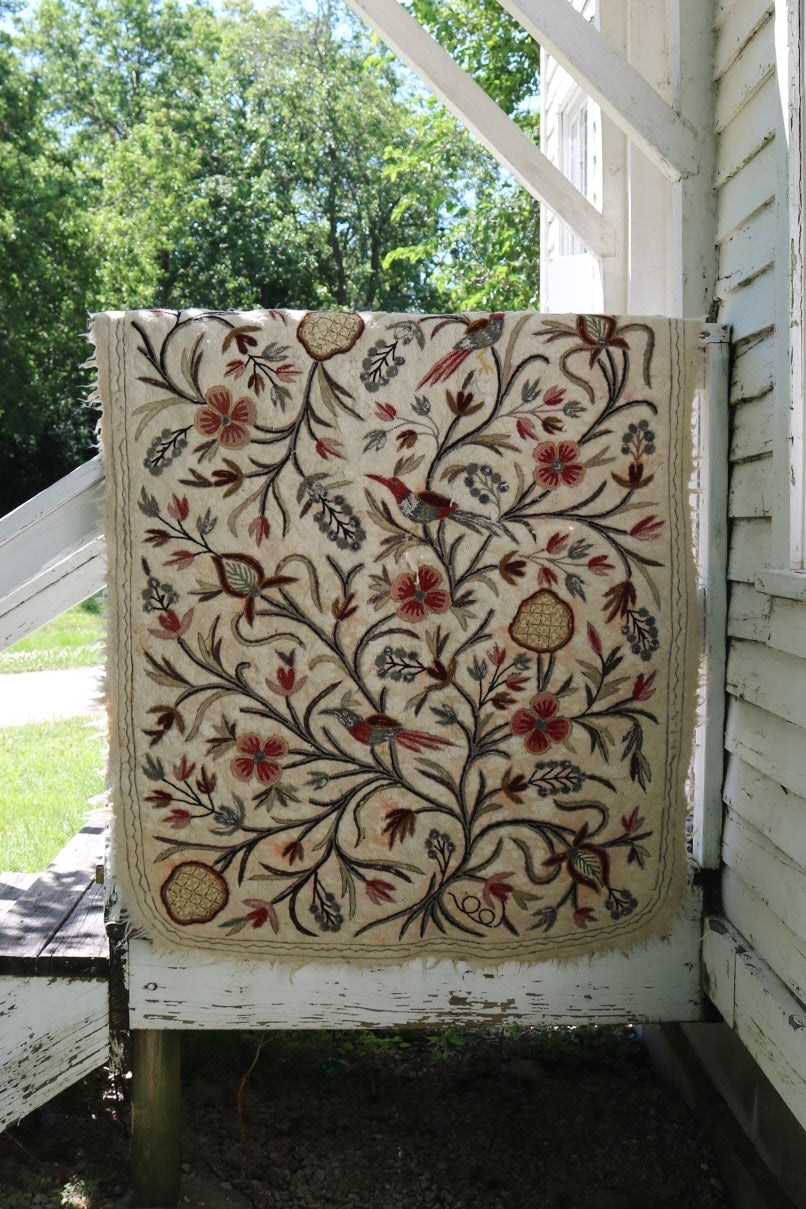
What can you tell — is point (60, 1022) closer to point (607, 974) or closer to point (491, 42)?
point (607, 974)

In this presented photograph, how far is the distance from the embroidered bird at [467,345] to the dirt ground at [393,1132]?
1544 mm

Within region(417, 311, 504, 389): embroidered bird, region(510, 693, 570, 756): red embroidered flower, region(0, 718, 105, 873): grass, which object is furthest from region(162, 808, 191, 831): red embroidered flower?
region(0, 718, 105, 873): grass

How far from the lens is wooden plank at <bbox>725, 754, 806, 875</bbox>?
6.19 feet

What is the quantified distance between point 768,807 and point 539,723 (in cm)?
44

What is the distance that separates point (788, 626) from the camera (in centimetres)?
190

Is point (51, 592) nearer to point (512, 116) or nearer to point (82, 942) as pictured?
point (82, 942)

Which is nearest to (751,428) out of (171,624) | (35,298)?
(171,624)

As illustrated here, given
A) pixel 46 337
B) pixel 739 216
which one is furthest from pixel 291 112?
pixel 739 216

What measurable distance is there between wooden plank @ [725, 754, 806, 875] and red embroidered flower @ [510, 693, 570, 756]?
1.16 feet

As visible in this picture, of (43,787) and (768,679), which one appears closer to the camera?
(768,679)

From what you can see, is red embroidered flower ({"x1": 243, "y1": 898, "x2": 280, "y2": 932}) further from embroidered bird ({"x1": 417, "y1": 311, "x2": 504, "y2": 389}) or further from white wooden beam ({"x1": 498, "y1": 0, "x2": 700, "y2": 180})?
white wooden beam ({"x1": 498, "y1": 0, "x2": 700, "y2": 180})

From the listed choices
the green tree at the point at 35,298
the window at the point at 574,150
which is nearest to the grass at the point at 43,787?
the window at the point at 574,150

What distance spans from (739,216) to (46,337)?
17.1m

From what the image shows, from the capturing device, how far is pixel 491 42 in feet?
32.5
